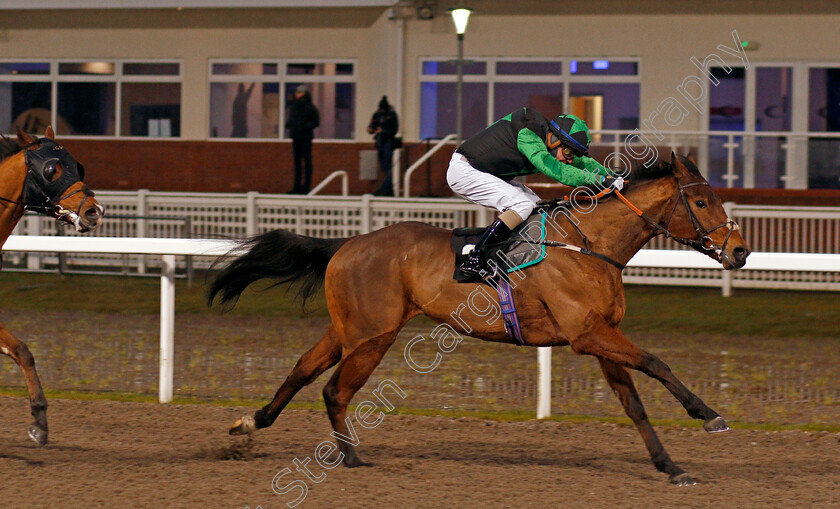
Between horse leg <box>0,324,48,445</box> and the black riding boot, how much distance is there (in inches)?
83.1

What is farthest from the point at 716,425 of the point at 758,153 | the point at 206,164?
the point at 206,164

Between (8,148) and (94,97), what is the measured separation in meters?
13.9

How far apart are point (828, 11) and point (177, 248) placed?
12.0 meters

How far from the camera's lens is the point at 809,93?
631 inches

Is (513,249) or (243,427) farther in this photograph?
(243,427)

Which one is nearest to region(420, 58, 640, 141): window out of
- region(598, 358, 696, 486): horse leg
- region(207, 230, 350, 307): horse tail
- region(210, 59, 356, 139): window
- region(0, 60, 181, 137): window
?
region(210, 59, 356, 139): window

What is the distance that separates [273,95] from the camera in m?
18.3

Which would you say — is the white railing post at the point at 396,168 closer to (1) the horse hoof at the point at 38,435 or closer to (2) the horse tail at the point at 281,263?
(2) the horse tail at the point at 281,263

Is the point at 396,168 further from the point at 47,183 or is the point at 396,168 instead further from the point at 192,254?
the point at 47,183

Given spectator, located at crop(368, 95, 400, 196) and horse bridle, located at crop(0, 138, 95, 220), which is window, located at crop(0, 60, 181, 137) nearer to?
spectator, located at crop(368, 95, 400, 196)

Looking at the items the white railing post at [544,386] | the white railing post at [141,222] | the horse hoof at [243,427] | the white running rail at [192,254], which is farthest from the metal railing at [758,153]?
the horse hoof at [243,427]

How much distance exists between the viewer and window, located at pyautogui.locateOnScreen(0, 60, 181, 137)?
733 inches

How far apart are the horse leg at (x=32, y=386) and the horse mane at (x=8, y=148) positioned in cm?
87

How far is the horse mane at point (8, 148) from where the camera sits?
18.4ft
